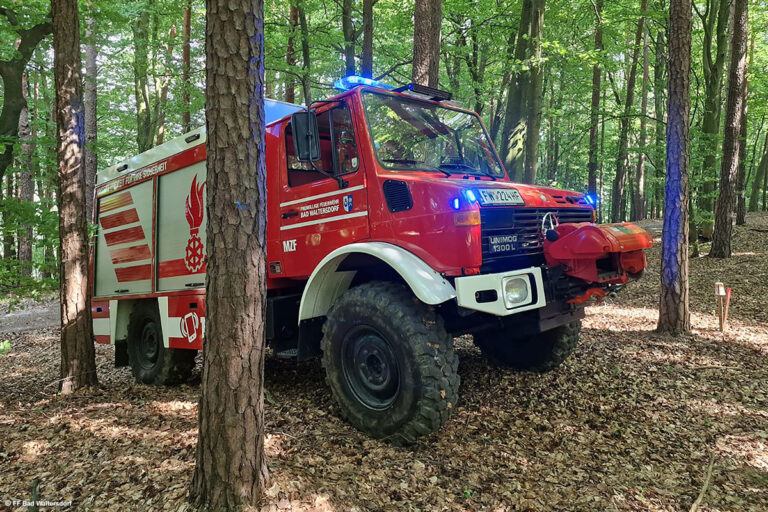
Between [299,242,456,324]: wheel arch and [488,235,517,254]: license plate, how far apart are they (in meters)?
0.50

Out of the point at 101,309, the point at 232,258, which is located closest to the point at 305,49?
the point at 101,309

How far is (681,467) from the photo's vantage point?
11.0ft

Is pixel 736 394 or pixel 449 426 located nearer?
pixel 449 426

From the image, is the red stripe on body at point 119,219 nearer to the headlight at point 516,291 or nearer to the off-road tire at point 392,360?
the off-road tire at point 392,360

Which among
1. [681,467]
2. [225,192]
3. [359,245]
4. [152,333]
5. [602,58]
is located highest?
[602,58]

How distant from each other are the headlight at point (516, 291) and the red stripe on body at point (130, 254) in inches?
181

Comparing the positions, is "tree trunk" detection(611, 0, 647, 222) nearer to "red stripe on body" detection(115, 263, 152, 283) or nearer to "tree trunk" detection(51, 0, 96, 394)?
"red stripe on body" detection(115, 263, 152, 283)

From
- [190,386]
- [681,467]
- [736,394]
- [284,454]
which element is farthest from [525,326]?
[190,386]

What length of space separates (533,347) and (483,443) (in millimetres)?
1732

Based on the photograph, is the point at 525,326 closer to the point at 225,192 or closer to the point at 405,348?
the point at 405,348

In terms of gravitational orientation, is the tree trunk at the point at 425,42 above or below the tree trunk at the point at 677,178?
above

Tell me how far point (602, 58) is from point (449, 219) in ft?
28.1

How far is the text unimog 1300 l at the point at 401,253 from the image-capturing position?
3434 millimetres

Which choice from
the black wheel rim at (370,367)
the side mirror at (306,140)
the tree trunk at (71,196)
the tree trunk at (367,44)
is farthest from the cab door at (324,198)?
the tree trunk at (367,44)
